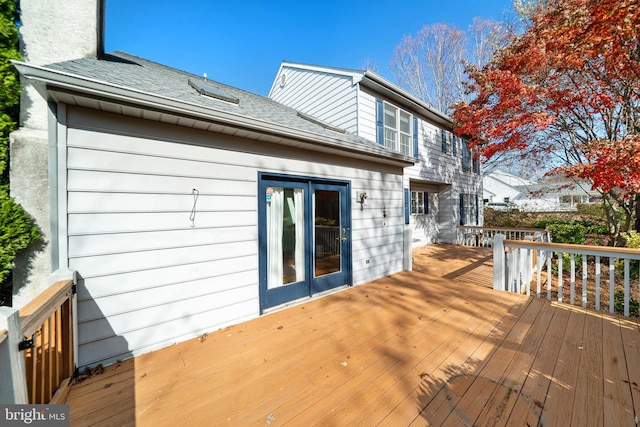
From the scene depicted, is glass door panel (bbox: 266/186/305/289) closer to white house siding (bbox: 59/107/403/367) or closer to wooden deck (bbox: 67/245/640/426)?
white house siding (bbox: 59/107/403/367)

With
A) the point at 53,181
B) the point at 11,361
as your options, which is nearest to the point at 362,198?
the point at 53,181

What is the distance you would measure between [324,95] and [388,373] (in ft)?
24.5

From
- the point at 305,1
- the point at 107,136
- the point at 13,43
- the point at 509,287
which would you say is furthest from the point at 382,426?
the point at 305,1

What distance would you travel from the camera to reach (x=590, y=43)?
425 cm

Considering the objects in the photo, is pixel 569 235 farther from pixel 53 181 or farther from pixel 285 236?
pixel 53 181

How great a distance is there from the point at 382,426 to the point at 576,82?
806 centimetres

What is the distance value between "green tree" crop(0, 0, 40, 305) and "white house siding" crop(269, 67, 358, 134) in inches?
236

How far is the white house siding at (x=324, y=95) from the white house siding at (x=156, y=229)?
4.03 m

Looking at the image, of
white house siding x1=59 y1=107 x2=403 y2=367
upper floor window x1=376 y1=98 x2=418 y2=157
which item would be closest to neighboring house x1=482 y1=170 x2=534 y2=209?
upper floor window x1=376 y1=98 x2=418 y2=157

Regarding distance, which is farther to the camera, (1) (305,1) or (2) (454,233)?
(2) (454,233)

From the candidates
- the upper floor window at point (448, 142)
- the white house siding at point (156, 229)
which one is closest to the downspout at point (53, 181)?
the white house siding at point (156, 229)

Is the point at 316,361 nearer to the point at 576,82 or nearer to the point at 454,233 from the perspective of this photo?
the point at 576,82

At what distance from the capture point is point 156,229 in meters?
2.69

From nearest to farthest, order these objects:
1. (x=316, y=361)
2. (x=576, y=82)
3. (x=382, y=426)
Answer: (x=382, y=426), (x=316, y=361), (x=576, y=82)
